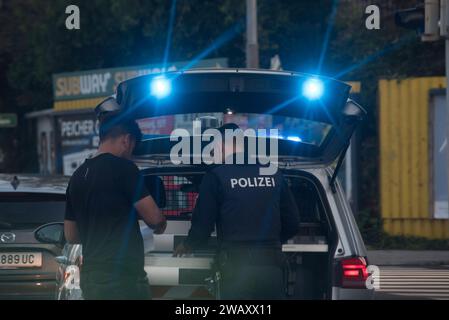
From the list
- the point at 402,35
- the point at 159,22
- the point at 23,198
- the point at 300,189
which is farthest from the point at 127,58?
the point at 300,189

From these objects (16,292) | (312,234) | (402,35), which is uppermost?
(402,35)

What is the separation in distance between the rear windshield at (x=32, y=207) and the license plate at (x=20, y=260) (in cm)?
32

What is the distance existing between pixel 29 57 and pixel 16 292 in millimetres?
28096

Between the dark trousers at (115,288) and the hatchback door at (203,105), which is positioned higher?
the hatchback door at (203,105)

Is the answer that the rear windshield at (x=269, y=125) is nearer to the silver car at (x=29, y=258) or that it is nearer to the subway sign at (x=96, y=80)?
the subway sign at (x=96, y=80)

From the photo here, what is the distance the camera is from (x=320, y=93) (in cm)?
719

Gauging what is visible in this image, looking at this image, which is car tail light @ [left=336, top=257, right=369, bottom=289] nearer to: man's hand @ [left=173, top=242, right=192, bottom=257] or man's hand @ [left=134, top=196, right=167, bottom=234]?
man's hand @ [left=173, top=242, right=192, bottom=257]

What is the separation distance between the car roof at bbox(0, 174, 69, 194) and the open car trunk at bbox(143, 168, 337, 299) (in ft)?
8.18

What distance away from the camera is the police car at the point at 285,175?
22.8ft

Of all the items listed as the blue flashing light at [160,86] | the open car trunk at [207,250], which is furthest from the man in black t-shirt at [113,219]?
the blue flashing light at [160,86]

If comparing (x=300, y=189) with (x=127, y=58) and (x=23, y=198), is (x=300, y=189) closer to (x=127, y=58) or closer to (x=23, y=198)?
(x=23, y=198)

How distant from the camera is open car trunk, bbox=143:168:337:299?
696cm

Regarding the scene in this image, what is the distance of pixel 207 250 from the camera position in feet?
24.0

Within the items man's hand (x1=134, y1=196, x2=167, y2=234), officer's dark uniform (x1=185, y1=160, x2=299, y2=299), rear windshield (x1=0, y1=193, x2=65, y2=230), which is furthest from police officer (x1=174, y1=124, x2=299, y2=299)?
rear windshield (x1=0, y1=193, x2=65, y2=230)
